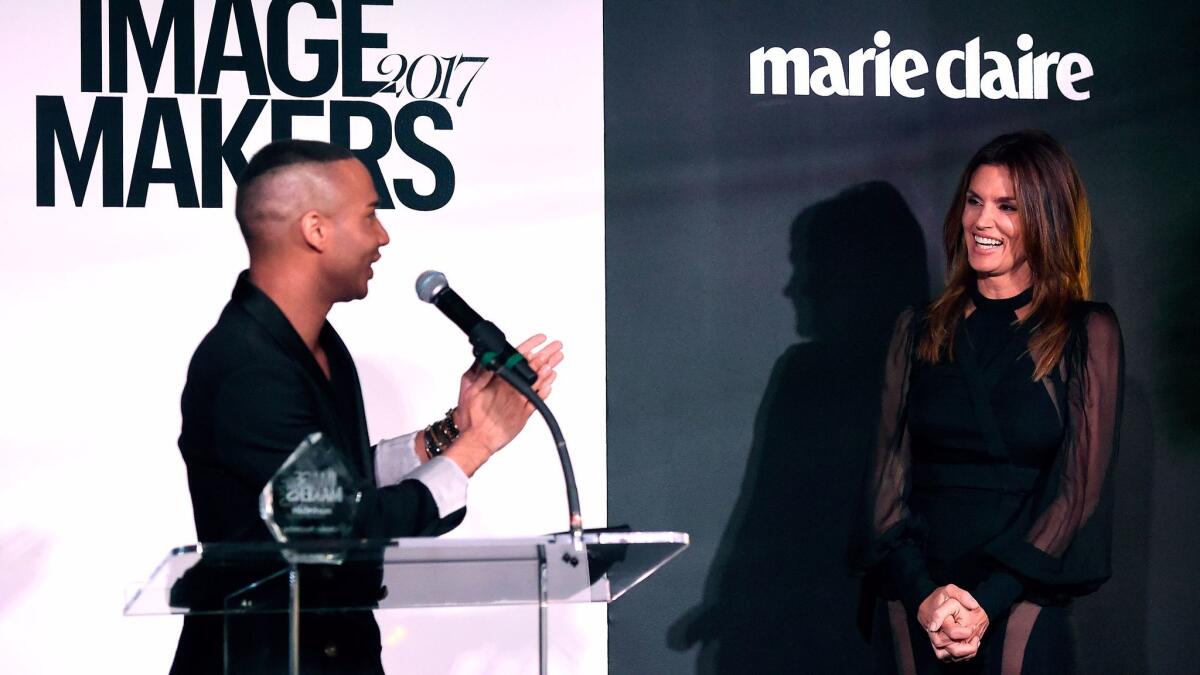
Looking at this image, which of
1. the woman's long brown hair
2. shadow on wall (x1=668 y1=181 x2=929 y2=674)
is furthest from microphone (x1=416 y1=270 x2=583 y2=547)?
shadow on wall (x1=668 y1=181 x2=929 y2=674)

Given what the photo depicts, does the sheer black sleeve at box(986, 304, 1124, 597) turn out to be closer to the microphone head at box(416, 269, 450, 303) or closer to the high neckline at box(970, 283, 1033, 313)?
the high neckline at box(970, 283, 1033, 313)

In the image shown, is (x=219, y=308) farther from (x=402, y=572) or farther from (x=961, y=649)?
(x=961, y=649)

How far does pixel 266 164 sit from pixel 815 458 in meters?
2.13

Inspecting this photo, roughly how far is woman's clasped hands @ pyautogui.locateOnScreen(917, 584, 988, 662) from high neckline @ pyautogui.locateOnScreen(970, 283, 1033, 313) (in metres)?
0.69

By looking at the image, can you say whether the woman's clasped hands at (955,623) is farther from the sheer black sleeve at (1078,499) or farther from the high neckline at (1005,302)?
the high neckline at (1005,302)

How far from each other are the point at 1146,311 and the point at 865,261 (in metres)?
0.89

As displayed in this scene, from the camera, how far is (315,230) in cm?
273

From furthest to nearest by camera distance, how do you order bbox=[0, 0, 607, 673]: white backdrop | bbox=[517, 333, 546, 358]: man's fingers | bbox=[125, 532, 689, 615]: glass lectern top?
bbox=[0, 0, 607, 673]: white backdrop
bbox=[517, 333, 546, 358]: man's fingers
bbox=[125, 532, 689, 615]: glass lectern top

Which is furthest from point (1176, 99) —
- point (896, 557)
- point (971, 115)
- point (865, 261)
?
point (896, 557)

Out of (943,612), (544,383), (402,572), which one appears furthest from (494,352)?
(943,612)

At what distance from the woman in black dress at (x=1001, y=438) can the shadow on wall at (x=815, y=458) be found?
0.77 meters

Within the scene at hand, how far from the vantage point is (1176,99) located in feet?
14.5

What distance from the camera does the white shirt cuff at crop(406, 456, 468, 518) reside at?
2.55 meters

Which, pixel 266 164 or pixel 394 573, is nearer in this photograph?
pixel 394 573
